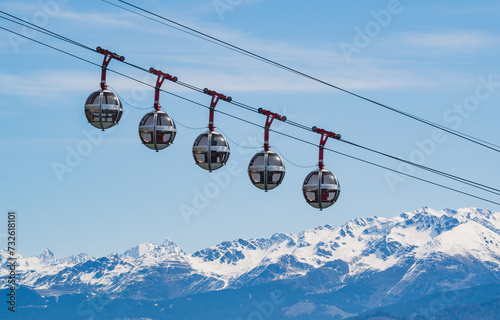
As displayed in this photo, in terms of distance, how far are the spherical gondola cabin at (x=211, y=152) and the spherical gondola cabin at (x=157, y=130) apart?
3.83 feet

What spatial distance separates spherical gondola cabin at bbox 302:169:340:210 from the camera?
38.6 meters

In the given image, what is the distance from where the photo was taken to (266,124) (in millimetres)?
37094

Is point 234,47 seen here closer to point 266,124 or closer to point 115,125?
point 266,124

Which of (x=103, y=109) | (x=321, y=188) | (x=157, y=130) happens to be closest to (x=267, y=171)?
(x=321, y=188)

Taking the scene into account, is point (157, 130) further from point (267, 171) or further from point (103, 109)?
point (267, 171)

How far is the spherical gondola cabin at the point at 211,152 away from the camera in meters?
37.4

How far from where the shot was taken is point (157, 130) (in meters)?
37.1

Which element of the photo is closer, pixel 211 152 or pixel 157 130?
pixel 157 130

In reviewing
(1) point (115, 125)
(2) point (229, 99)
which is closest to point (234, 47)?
(2) point (229, 99)

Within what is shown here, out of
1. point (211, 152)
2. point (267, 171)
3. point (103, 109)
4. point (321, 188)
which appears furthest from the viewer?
point (321, 188)

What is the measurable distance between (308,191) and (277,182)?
1.42m

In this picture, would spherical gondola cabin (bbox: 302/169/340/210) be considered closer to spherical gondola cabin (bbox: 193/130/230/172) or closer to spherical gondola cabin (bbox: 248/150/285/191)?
spherical gondola cabin (bbox: 248/150/285/191)

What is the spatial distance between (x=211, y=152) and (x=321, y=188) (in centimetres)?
467

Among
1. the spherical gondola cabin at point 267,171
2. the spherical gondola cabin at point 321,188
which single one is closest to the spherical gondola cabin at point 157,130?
the spherical gondola cabin at point 267,171
